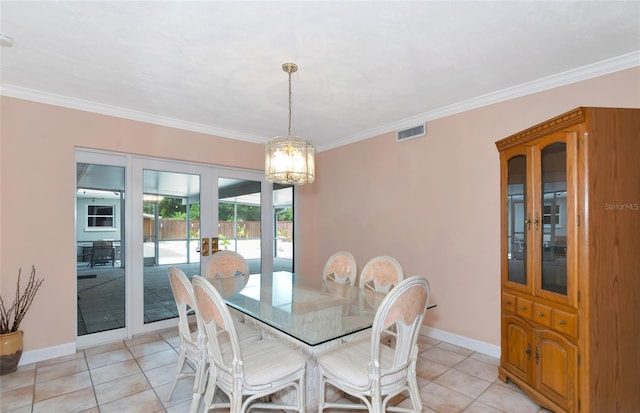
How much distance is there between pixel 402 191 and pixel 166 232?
310 cm

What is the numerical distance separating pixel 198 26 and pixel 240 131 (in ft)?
7.85

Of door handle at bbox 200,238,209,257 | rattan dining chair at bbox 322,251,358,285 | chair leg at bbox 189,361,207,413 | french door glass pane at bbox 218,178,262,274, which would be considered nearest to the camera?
chair leg at bbox 189,361,207,413

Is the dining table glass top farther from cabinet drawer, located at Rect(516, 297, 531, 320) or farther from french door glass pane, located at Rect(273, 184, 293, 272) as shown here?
french door glass pane, located at Rect(273, 184, 293, 272)

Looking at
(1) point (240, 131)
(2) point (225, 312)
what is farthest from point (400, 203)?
(2) point (225, 312)

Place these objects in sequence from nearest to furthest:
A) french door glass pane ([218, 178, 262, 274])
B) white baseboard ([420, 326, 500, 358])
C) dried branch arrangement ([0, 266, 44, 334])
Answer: dried branch arrangement ([0, 266, 44, 334]) < white baseboard ([420, 326, 500, 358]) < french door glass pane ([218, 178, 262, 274])

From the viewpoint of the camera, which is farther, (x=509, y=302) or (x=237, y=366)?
(x=509, y=302)

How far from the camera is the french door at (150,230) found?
348cm

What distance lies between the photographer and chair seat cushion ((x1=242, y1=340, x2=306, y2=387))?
5.97 ft

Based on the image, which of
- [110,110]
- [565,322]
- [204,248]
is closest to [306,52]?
[110,110]

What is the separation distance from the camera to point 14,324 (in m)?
2.84

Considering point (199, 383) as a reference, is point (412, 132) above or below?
above

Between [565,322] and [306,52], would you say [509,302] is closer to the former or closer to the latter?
[565,322]

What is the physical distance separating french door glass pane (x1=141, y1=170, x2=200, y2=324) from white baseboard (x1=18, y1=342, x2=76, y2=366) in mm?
753

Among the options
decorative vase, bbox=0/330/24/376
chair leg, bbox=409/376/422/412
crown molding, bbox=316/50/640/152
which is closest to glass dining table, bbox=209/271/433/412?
chair leg, bbox=409/376/422/412
